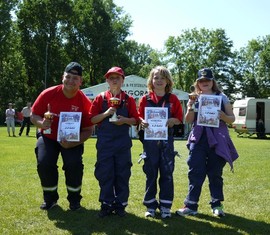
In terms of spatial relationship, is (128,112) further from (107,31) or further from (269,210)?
(107,31)

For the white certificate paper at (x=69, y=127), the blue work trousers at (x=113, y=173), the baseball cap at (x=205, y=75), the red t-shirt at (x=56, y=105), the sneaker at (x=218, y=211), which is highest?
the baseball cap at (x=205, y=75)

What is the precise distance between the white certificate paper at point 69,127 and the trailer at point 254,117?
22.0 m

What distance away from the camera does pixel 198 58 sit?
2379 inches

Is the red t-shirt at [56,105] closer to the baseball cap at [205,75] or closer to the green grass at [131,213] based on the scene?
the green grass at [131,213]

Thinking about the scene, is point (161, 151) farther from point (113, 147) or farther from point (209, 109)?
point (209, 109)

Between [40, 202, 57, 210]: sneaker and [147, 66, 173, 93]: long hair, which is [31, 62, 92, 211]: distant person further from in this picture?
[147, 66, 173, 93]: long hair

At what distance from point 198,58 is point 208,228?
57.7 metres

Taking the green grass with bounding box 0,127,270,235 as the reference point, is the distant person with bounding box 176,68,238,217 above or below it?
above

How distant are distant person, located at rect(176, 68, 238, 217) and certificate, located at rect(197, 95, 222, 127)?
64 mm

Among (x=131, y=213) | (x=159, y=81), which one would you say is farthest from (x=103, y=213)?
(x=159, y=81)

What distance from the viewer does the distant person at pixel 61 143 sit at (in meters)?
5.09

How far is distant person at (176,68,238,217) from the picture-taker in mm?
4969

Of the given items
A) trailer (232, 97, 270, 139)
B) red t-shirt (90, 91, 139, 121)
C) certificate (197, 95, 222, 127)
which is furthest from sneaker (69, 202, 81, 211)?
trailer (232, 97, 270, 139)

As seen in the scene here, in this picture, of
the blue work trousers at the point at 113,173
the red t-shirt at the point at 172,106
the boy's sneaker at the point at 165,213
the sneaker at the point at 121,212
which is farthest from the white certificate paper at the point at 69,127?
the boy's sneaker at the point at 165,213
